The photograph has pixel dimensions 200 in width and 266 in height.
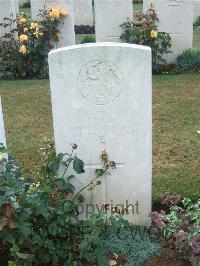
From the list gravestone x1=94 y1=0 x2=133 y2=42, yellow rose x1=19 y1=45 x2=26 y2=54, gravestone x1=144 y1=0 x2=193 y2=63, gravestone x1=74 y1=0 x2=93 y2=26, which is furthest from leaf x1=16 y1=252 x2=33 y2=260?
→ gravestone x1=74 y1=0 x2=93 y2=26

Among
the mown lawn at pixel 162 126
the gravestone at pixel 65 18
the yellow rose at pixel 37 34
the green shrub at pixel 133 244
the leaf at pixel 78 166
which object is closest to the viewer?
the leaf at pixel 78 166

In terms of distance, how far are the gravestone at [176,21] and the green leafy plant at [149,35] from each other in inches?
5.2

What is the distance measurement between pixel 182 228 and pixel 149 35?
5.15 metres

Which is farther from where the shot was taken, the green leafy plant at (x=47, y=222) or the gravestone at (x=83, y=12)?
the gravestone at (x=83, y=12)

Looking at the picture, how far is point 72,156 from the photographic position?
12.5ft

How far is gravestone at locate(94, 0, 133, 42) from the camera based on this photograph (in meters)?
8.22

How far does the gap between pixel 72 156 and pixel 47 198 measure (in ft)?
1.78

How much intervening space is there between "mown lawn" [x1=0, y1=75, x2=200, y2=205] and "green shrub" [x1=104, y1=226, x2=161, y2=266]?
55 cm

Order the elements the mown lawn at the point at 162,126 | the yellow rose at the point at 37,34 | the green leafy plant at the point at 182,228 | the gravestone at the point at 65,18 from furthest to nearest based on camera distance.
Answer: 1. the gravestone at the point at 65,18
2. the yellow rose at the point at 37,34
3. the mown lawn at the point at 162,126
4. the green leafy plant at the point at 182,228

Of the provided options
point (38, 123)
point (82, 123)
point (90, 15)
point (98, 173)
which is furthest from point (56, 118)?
point (90, 15)

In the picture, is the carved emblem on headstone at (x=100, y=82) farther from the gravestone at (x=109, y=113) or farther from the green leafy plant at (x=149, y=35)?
the green leafy plant at (x=149, y=35)

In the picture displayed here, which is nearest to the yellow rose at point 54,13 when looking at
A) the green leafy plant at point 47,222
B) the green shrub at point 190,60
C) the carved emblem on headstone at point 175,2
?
the carved emblem on headstone at point 175,2

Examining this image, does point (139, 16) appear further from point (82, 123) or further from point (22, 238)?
point (22, 238)

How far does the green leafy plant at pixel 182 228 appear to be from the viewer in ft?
11.1
